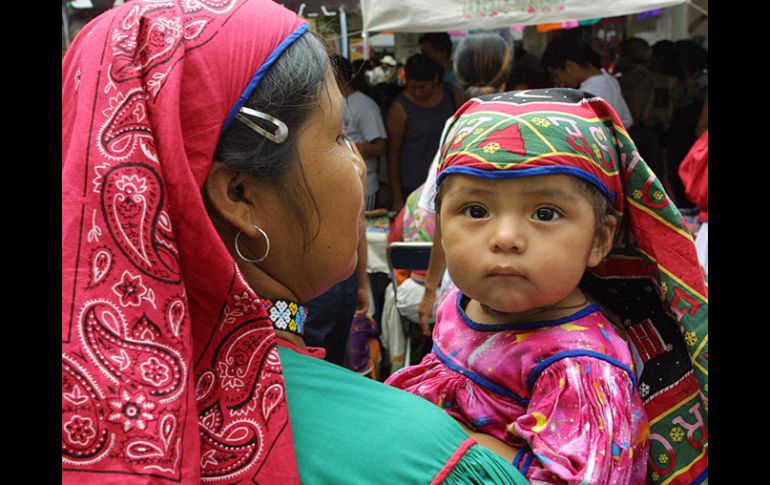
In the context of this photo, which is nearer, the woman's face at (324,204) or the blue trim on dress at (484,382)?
the woman's face at (324,204)

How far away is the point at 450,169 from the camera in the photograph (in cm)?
179

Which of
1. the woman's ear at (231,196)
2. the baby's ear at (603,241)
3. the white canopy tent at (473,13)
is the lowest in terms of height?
the baby's ear at (603,241)

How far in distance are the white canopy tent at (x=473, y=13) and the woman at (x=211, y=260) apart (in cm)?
314

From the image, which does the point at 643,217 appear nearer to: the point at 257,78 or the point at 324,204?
the point at 324,204

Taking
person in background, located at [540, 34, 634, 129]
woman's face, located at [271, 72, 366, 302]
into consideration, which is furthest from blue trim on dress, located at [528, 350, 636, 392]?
person in background, located at [540, 34, 634, 129]

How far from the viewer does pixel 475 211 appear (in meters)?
1.78

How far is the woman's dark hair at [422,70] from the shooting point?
5.92 meters

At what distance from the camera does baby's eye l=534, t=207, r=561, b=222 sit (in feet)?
5.62

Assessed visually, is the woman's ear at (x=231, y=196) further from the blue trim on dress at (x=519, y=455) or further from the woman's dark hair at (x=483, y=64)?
the woman's dark hair at (x=483, y=64)

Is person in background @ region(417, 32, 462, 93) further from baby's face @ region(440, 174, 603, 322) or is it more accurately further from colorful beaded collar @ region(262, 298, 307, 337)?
colorful beaded collar @ region(262, 298, 307, 337)

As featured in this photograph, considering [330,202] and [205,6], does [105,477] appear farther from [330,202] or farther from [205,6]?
[205,6]

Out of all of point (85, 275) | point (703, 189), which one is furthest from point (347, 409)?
point (703, 189)

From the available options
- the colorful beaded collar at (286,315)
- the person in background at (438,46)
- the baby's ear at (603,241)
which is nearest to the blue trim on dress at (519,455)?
the baby's ear at (603,241)

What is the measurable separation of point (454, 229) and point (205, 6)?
2.83ft
